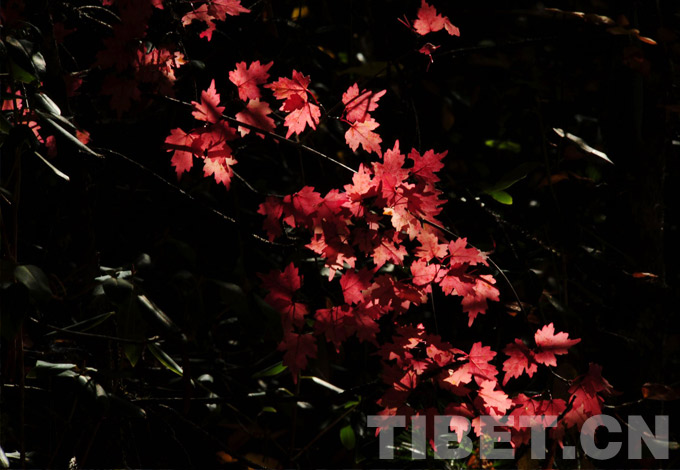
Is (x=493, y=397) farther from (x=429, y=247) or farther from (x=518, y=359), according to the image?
(x=429, y=247)

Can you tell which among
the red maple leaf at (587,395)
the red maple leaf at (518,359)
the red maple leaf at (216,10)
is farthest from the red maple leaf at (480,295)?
the red maple leaf at (216,10)

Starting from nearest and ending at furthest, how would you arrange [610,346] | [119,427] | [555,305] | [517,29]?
[119,427] < [555,305] < [610,346] < [517,29]

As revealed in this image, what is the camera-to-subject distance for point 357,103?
1.13 metres

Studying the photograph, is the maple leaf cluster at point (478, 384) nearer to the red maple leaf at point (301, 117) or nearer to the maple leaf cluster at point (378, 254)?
the maple leaf cluster at point (378, 254)

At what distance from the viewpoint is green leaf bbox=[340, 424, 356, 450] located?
1492 mm

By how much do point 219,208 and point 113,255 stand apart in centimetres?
32

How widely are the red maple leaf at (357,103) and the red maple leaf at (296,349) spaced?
15.7 inches

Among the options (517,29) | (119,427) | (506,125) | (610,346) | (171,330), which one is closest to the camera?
(171,330)

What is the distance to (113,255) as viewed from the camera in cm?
159

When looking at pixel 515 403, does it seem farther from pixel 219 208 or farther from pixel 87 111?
pixel 87 111

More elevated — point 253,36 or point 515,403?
point 253,36

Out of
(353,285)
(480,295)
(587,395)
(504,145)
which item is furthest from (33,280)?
(504,145)

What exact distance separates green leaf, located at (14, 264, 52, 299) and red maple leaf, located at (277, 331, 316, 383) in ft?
1.20

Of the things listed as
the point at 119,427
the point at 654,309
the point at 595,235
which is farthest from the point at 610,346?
the point at 119,427
